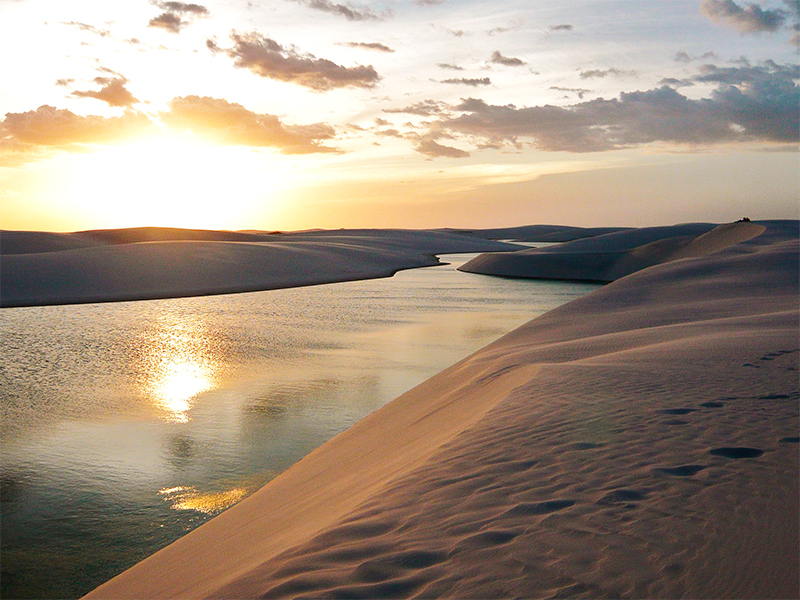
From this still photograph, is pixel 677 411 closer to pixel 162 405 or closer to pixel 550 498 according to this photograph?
pixel 550 498

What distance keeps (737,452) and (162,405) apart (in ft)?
31.3

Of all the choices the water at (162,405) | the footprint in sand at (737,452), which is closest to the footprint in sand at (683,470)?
the footprint in sand at (737,452)

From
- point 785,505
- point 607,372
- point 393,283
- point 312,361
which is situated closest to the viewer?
Result: point 785,505

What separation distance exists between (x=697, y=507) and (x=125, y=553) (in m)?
5.14

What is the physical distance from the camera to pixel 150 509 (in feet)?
21.5

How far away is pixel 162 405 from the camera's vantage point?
10781 millimetres

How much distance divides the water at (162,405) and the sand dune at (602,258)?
21.5m

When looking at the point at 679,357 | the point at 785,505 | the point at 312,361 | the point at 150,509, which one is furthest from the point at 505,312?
the point at 785,505

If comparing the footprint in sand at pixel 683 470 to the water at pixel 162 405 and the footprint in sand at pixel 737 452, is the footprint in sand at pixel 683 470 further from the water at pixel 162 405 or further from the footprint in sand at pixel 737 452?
the water at pixel 162 405

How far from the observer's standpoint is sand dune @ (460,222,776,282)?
39.3 metres

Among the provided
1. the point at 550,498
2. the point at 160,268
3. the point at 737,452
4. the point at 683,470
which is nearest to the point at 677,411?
the point at 737,452

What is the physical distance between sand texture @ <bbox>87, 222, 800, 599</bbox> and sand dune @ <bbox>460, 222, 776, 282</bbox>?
1377 inches

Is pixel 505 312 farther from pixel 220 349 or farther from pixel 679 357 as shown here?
pixel 679 357

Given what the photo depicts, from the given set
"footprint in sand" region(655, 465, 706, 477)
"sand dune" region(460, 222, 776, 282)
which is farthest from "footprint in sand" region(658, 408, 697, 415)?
"sand dune" region(460, 222, 776, 282)
